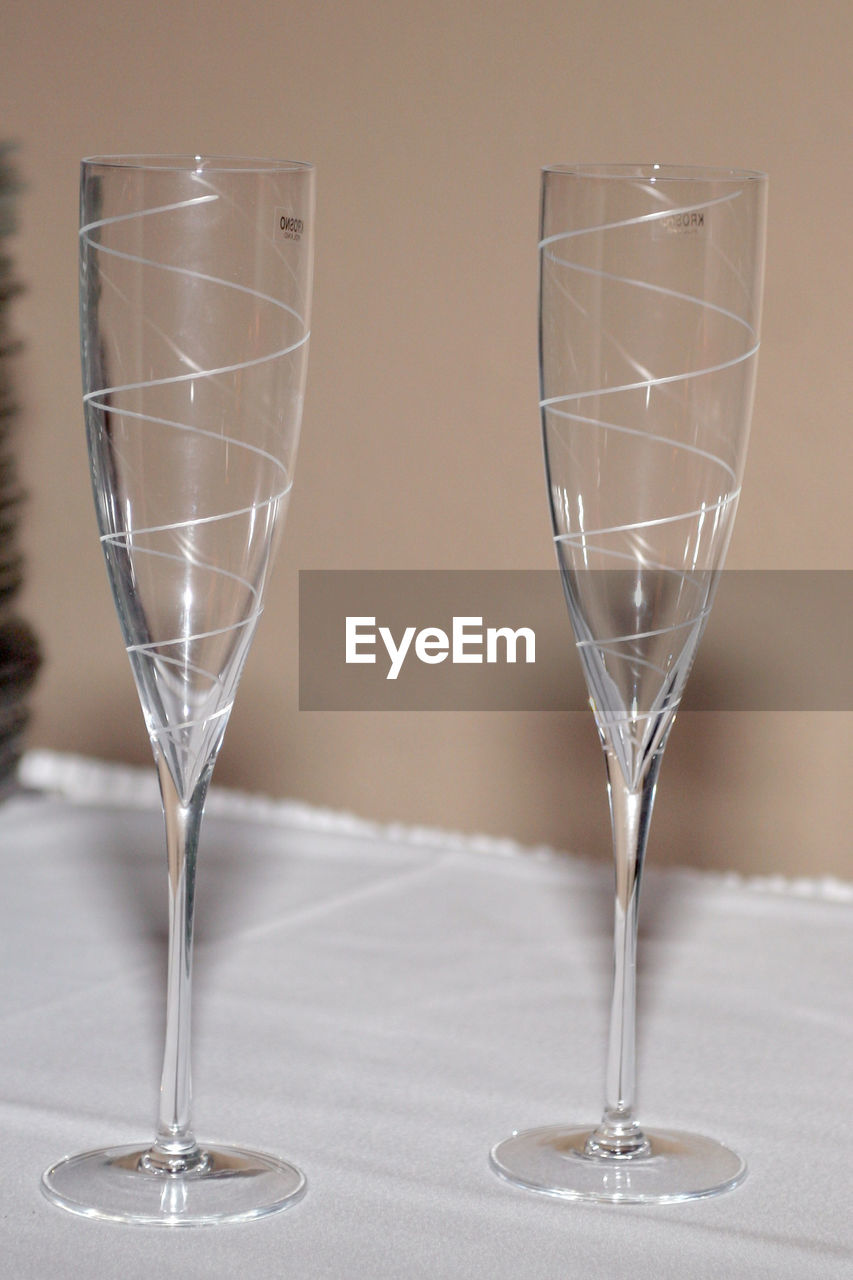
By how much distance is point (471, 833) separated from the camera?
1206 mm

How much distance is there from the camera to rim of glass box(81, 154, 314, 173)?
17.9 inches

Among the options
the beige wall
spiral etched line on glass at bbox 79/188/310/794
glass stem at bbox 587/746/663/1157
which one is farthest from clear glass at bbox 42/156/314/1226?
the beige wall

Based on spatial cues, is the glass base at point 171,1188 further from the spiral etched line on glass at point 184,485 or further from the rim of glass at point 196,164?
the rim of glass at point 196,164

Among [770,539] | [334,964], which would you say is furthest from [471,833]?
[334,964]

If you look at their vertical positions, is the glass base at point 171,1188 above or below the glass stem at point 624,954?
below

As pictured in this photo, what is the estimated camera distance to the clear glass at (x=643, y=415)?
483mm

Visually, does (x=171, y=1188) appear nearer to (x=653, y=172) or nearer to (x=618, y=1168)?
(x=618, y=1168)

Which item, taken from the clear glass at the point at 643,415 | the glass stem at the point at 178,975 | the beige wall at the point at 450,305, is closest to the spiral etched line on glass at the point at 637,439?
the clear glass at the point at 643,415

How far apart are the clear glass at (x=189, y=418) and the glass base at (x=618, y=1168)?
8cm

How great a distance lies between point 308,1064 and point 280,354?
30cm

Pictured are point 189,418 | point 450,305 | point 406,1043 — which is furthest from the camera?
point 450,305

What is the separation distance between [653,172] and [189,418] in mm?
163

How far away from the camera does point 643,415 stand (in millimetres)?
Answer: 488

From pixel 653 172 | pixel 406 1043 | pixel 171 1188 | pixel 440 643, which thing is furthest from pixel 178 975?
pixel 440 643
